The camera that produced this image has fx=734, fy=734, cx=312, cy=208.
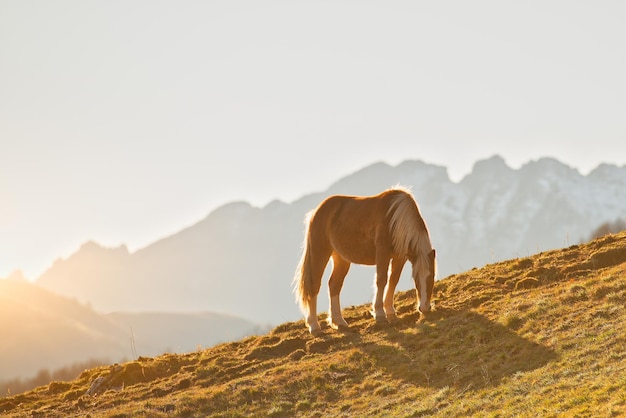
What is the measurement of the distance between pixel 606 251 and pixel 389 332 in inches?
249

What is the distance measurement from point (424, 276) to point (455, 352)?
317cm

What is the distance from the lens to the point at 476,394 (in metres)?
13.1

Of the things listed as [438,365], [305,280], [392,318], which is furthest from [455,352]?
[305,280]

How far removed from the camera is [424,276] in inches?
717

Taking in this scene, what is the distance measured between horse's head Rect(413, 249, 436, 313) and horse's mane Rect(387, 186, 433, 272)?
0.06m

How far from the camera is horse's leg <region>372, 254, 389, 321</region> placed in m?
18.8

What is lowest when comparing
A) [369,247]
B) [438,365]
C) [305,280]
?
[438,365]

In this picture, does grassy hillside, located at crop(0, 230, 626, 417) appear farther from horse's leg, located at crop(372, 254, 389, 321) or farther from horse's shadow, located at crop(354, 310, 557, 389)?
horse's leg, located at crop(372, 254, 389, 321)

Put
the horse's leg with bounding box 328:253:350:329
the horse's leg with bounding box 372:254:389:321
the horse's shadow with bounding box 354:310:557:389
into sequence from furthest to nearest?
the horse's leg with bounding box 328:253:350:329
the horse's leg with bounding box 372:254:389:321
the horse's shadow with bounding box 354:310:557:389

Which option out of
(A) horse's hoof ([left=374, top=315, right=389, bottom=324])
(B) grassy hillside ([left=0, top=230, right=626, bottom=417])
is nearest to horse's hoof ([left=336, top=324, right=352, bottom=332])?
(B) grassy hillside ([left=0, top=230, right=626, bottom=417])

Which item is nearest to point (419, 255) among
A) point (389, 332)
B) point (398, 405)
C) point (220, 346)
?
point (389, 332)

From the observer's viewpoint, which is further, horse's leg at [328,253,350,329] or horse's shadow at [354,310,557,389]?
horse's leg at [328,253,350,329]

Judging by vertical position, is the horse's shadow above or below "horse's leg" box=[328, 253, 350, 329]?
below

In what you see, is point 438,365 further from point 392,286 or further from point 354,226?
point 354,226
